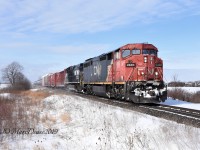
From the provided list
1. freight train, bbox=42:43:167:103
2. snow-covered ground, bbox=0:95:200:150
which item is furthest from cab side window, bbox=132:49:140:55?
snow-covered ground, bbox=0:95:200:150

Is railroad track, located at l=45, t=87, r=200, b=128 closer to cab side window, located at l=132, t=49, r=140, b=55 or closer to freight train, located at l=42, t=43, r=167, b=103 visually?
freight train, located at l=42, t=43, r=167, b=103

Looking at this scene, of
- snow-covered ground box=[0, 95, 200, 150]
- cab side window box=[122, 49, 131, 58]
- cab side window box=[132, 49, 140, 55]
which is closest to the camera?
snow-covered ground box=[0, 95, 200, 150]

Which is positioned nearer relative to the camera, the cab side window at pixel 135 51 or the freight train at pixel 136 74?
the freight train at pixel 136 74

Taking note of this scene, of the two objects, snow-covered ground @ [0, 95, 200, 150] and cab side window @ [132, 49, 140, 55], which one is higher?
cab side window @ [132, 49, 140, 55]

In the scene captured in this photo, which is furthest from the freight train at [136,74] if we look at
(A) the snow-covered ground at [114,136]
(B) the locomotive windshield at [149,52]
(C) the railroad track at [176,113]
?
(A) the snow-covered ground at [114,136]

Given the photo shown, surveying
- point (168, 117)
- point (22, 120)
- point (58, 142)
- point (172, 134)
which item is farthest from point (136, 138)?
point (22, 120)

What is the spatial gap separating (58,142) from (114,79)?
41.7 ft

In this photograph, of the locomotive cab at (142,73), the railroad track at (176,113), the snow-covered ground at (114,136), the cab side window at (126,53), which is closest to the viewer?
the snow-covered ground at (114,136)

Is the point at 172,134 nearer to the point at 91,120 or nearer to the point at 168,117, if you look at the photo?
the point at 168,117

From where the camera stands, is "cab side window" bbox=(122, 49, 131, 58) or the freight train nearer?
the freight train

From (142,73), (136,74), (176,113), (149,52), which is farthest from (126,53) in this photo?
(176,113)

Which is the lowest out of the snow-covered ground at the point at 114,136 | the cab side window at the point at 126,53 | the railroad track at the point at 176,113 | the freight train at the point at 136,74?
the snow-covered ground at the point at 114,136

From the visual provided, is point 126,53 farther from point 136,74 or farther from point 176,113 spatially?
point 176,113

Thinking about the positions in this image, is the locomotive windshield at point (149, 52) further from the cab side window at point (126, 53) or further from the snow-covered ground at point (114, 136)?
the snow-covered ground at point (114, 136)
